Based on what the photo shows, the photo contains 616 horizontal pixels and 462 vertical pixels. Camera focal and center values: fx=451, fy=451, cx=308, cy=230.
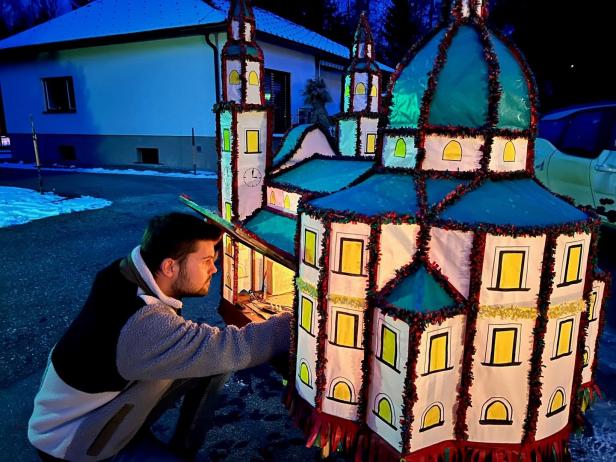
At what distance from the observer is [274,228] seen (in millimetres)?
4387

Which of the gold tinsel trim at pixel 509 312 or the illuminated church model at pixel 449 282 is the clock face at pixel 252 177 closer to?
the illuminated church model at pixel 449 282

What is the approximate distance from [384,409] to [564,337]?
3.83ft

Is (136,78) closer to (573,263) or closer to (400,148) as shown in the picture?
(400,148)

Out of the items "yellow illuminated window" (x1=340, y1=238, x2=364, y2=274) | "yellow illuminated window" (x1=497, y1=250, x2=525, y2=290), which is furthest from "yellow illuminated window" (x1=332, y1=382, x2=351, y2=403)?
"yellow illuminated window" (x1=497, y1=250, x2=525, y2=290)

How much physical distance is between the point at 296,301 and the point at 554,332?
5.24ft

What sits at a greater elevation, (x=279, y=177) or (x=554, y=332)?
(x=279, y=177)

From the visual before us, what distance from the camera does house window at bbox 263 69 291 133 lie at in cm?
1792

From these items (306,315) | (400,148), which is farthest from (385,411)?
(400,148)

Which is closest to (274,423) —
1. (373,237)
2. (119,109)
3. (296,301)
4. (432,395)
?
(296,301)

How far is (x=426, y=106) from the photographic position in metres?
2.83

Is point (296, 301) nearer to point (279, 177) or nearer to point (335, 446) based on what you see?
point (335, 446)

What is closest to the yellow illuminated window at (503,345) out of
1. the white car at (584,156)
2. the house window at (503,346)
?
the house window at (503,346)

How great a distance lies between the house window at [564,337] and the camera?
8.77 feet

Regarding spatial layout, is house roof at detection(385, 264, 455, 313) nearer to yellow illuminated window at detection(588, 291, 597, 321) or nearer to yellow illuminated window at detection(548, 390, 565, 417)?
yellow illuminated window at detection(548, 390, 565, 417)
